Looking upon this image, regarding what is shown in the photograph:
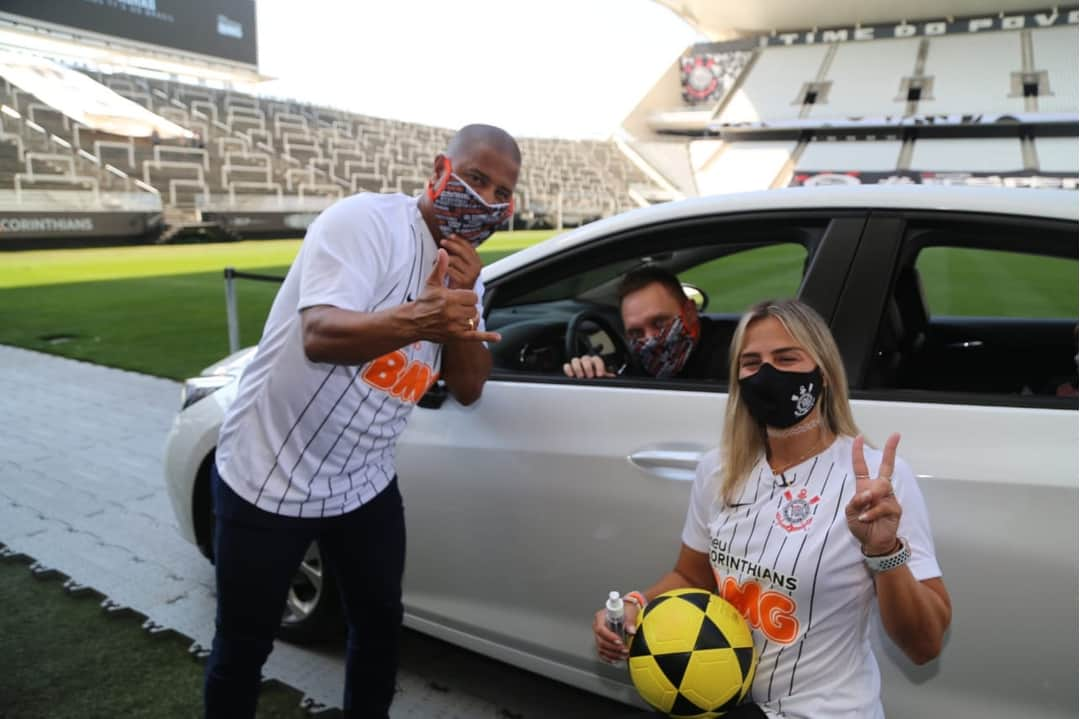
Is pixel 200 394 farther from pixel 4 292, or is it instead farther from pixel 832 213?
pixel 4 292

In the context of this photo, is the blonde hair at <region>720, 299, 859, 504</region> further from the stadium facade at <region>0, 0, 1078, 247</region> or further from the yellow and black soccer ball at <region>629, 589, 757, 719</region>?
the stadium facade at <region>0, 0, 1078, 247</region>

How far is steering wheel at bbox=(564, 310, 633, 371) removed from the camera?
2.78 meters

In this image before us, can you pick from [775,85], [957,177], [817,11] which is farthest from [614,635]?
[817,11]

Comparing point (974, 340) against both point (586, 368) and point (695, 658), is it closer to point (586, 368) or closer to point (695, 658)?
point (586, 368)

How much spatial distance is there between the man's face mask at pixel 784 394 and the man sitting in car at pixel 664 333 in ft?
3.03

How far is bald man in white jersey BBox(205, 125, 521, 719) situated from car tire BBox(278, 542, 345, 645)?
88 cm

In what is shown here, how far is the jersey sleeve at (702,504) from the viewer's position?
5.68ft

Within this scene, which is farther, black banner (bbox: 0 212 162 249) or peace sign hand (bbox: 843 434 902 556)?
black banner (bbox: 0 212 162 249)

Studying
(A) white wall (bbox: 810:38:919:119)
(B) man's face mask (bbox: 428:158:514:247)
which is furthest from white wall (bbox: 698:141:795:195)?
(B) man's face mask (bbox: 428:158:514:247)

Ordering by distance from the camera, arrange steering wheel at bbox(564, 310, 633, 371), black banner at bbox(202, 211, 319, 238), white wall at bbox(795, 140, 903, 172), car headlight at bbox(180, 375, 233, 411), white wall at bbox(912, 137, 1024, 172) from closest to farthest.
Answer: steering wheel at bbox(564, 310, 633, 371), car headlight at bbox(180, 375, 233, 411), black banner at bbox(202, 211, 319, 238), white wall at bbox(912, 137, 1024, 172), white wall at bbox(795, 140, 903, 172)

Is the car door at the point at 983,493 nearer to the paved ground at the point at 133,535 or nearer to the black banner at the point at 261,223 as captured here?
the paved ground at the point at 133,535

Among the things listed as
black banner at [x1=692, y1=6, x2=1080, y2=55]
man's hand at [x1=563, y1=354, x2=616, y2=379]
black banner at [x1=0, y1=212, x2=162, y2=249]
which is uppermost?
black banner at [x1=692, y1=6, x2=1080, y2=55]

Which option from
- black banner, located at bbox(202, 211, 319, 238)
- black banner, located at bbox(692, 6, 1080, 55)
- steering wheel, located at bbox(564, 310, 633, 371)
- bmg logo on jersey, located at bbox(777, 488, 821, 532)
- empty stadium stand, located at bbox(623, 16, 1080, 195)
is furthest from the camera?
black banner, located at bbox(692, 6, 1080, 55)

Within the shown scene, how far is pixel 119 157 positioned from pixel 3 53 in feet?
37.3
